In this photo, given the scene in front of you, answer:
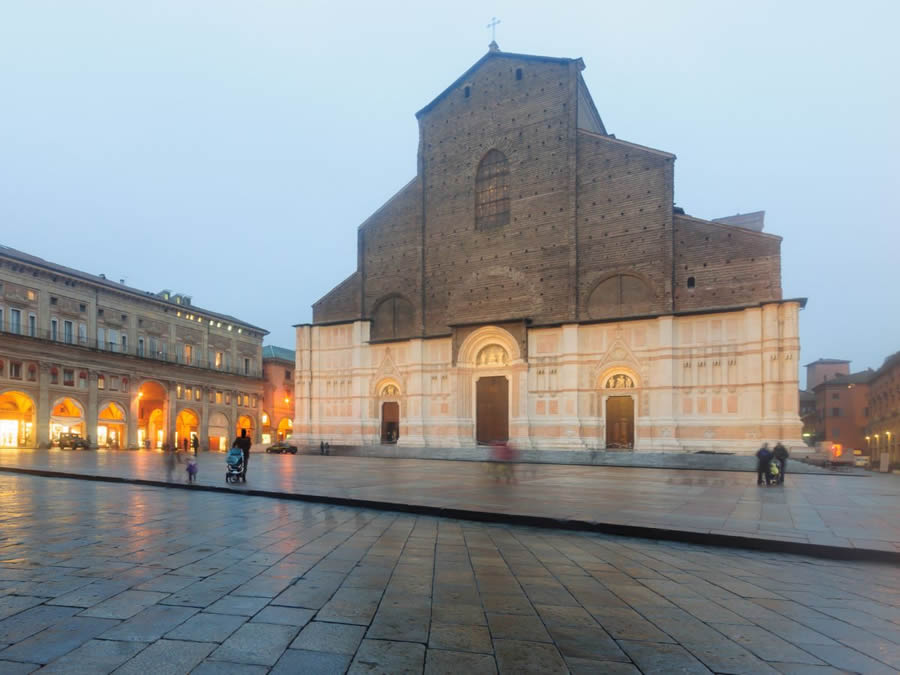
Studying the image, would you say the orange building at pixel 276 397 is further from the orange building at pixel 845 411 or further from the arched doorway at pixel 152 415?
the orange building at pixel 845 411

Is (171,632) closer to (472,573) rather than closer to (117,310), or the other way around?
(472,573)

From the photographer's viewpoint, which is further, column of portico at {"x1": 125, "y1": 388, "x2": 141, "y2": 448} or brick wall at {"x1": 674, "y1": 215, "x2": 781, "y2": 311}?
column of portico at {"x1": 125, "y1": 388, "x2": 141, "y2": 448}

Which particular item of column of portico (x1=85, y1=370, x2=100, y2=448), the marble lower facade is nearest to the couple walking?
the marble lower facade

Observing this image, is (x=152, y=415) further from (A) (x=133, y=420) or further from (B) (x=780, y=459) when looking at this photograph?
(B) (x=780, y=459)

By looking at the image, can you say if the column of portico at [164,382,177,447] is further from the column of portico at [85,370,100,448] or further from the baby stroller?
the baby stroller

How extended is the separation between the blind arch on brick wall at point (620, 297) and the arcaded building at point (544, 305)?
0.25ft

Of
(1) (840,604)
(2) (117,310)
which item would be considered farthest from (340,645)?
(2) (117,310)

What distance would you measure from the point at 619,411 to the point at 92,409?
38.5m

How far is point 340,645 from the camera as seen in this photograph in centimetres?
378

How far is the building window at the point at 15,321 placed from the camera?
131ft

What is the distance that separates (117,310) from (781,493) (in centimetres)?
4891

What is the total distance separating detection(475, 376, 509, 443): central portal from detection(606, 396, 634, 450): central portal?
230 inches

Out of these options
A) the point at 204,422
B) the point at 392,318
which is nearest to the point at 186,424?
the point at 204,422

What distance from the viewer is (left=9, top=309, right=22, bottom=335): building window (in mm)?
39938
